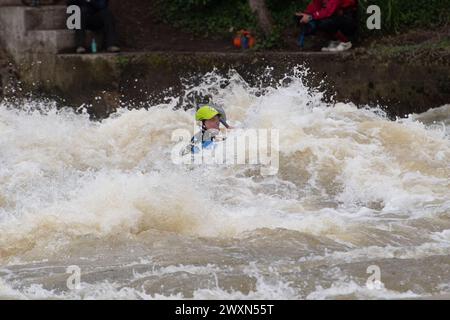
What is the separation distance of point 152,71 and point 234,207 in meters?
5.78

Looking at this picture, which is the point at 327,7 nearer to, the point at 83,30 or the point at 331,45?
the point at 331,45

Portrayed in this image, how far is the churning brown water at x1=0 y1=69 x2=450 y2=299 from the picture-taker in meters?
8.06

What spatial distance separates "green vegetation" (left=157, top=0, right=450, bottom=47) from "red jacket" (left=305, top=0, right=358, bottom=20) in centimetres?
32

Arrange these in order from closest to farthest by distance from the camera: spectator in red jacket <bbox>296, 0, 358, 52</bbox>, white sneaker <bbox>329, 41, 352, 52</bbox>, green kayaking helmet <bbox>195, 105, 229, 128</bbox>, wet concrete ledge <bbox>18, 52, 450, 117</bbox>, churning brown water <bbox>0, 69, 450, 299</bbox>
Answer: churning brown water <bbox>0, 69, 450, 299</bbox>
green kayaking helmet <bbox>195, 105, 229, 128</bbox>
wet concrete ledge <bbox>18, 52, 450, 117</bbox>
white sneaker <bbox>329, 41, 352, 52</bbox>
spectator in red jacket <bbox>296, 0, 358, 52</bbox>

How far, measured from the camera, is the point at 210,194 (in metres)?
10.7

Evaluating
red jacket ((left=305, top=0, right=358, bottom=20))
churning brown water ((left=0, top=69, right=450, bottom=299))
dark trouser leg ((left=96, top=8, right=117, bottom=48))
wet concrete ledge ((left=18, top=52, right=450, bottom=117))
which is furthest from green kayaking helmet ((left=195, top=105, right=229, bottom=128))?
dark trouser leg ((left=96, top=8, right=117, bottom=48))

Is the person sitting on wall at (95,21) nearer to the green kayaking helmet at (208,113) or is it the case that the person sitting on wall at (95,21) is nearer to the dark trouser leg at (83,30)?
the dark trouser leg at (83,30)

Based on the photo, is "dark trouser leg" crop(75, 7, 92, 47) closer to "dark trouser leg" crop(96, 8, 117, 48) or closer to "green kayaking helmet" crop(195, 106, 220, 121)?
"dark trouser leg" crop(96, 8, 117, 48)

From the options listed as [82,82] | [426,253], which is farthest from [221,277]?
[82,82]

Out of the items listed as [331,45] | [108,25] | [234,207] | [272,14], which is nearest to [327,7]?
[331,45]

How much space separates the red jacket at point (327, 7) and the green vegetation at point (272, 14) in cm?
32

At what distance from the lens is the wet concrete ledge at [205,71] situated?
46.8ft

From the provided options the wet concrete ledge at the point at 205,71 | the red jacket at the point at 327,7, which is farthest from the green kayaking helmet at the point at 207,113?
the red jacket at the point at 327,7

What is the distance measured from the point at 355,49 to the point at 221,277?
7513 millimetres
